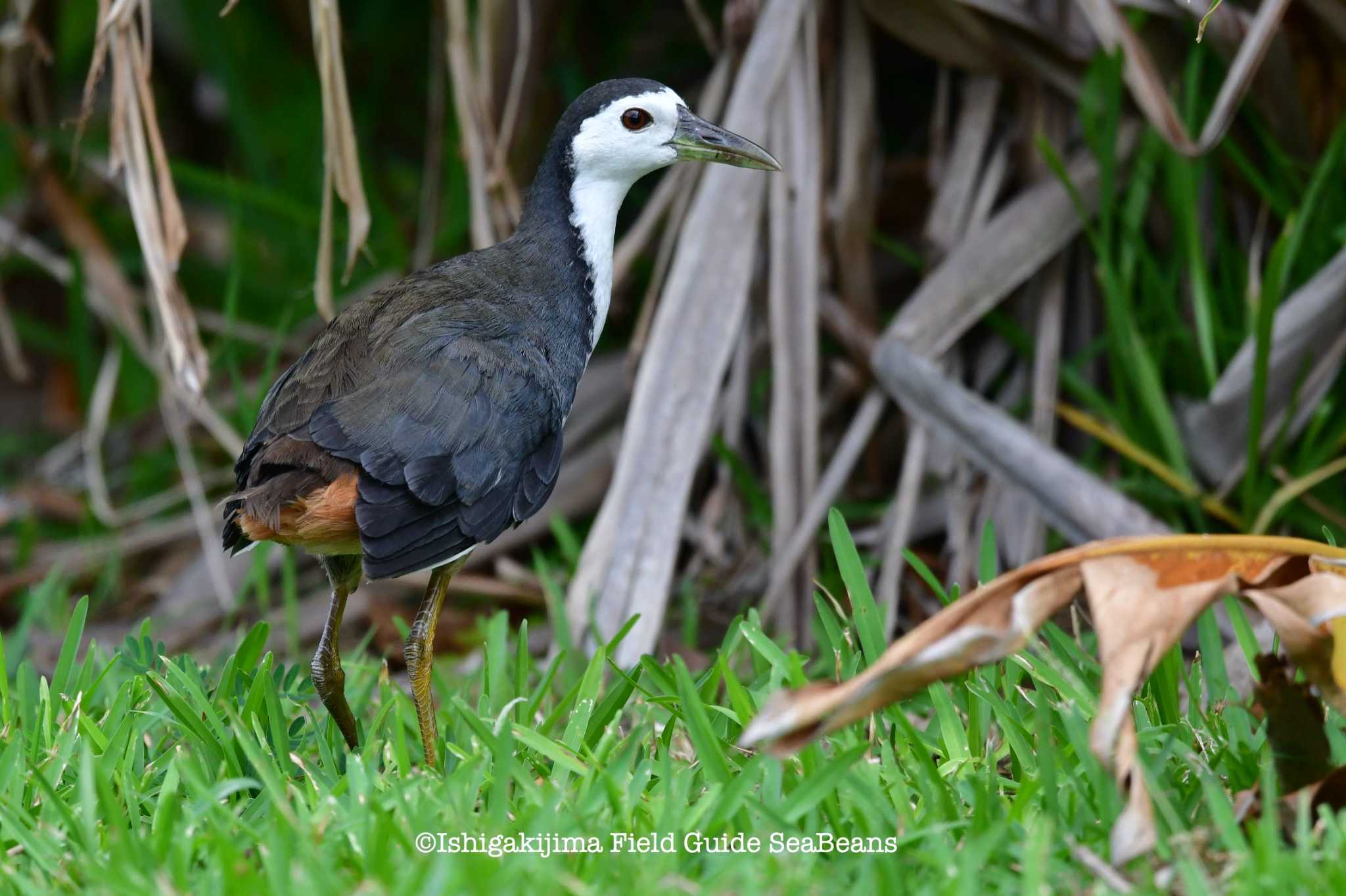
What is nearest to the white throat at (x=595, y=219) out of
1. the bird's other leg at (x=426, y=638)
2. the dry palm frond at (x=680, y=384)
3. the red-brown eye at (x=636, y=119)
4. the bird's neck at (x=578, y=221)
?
the bird's neck at (x=578, y=221)

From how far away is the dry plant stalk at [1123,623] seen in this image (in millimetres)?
1807

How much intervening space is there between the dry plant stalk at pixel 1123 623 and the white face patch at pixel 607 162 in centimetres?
142

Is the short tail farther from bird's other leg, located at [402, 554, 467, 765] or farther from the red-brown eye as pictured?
the red-brown eye

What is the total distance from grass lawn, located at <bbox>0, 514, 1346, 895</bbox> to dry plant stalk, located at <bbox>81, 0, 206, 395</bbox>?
65cm

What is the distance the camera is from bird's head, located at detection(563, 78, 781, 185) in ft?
10.0

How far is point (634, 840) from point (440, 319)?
3.85 feet

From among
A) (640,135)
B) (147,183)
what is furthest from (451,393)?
(147,183)

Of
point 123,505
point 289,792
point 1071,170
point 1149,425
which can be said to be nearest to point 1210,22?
point 1071,170

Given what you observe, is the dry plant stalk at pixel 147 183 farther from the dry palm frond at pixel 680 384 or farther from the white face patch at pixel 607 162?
the dry palm frond at pixel 680 384

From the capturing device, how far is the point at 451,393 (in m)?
2.68

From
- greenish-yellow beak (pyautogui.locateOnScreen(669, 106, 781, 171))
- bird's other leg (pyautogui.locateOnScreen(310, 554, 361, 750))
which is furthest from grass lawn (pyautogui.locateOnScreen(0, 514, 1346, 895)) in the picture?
greenish-yellow beak (pyautogui.locateOnScreen(669, 106, 781, 171))

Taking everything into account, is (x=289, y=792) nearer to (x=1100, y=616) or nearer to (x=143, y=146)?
(x=1100, y=616)

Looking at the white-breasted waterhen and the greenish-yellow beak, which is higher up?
the greenish-yellow beak

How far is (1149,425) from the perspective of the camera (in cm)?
371
